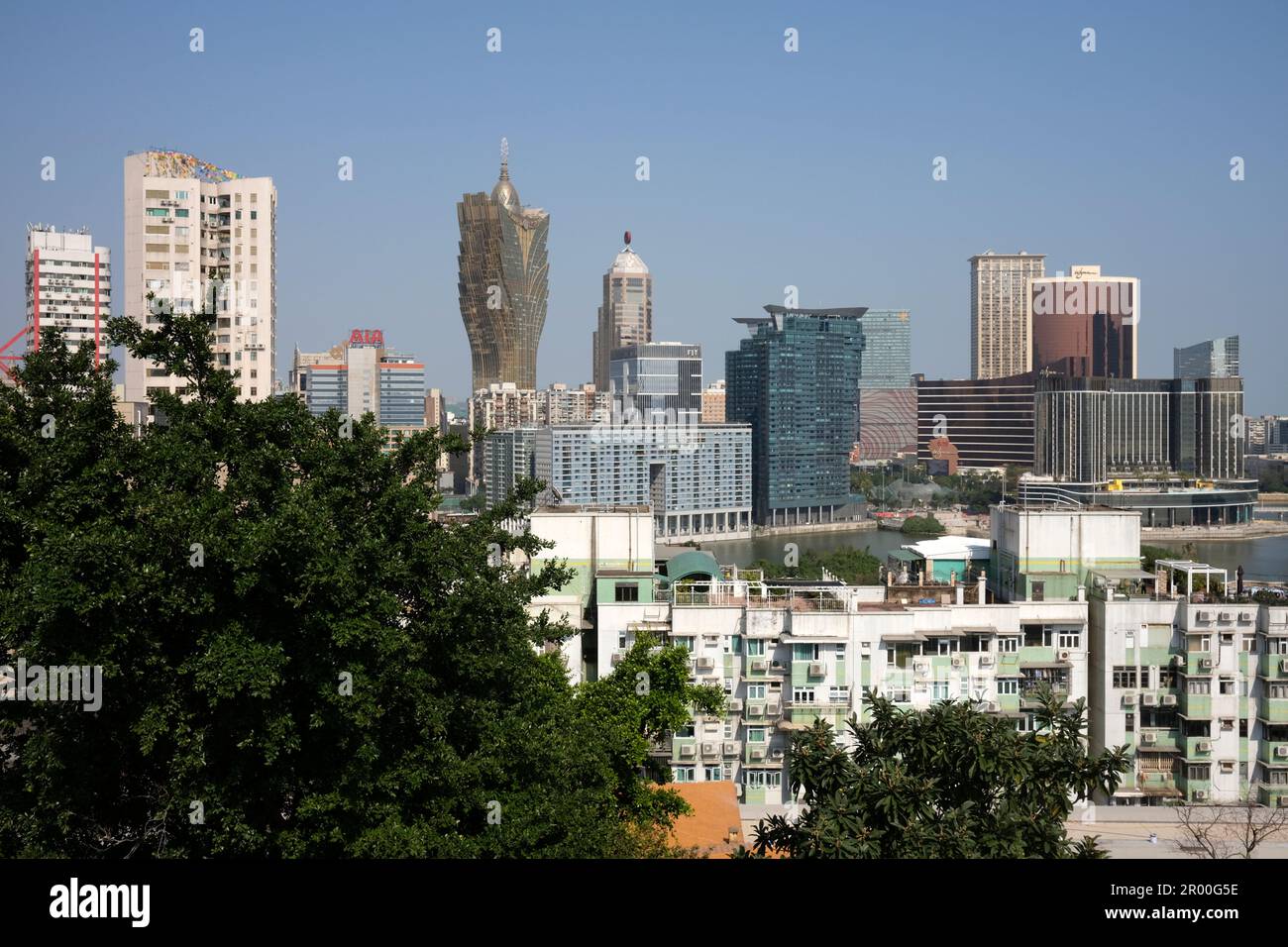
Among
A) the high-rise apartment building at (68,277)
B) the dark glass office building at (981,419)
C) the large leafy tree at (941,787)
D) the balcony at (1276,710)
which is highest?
the high-rise apartment building at (68,277)

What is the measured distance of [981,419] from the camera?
62.8 meters

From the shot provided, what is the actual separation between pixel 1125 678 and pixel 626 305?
262 feet

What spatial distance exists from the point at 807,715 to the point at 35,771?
569 cm

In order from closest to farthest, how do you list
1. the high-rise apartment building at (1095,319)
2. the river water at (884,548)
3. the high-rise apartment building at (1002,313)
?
1. the river water at (884,548)
2. the high-rise apartment building at (1095,319)
3. the high-rise apartment building at (1002,313)

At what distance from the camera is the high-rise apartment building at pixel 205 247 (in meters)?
23.9

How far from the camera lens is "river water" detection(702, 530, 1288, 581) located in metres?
36.5

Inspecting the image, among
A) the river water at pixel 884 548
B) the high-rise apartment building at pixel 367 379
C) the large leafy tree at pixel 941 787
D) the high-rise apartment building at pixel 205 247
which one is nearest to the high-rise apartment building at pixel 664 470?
the river water at pixel 884 548

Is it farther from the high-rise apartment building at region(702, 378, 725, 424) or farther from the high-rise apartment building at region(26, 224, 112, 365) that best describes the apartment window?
the high-rise apartment building at region(702, 378, 725, 424)

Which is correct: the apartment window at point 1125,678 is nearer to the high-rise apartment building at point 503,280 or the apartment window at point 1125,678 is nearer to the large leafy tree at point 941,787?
the large leafy tree at point 941,787

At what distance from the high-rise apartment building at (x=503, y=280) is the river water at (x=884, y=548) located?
76.5 feet

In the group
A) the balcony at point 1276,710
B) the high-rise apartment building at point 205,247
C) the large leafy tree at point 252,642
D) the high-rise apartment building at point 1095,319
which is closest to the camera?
the large leafy tree at point 252,642

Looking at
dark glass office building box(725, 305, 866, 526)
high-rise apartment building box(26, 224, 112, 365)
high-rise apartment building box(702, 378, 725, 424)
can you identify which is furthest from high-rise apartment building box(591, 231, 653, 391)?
high-rise apartment building box(26, 224, 112, 365)
